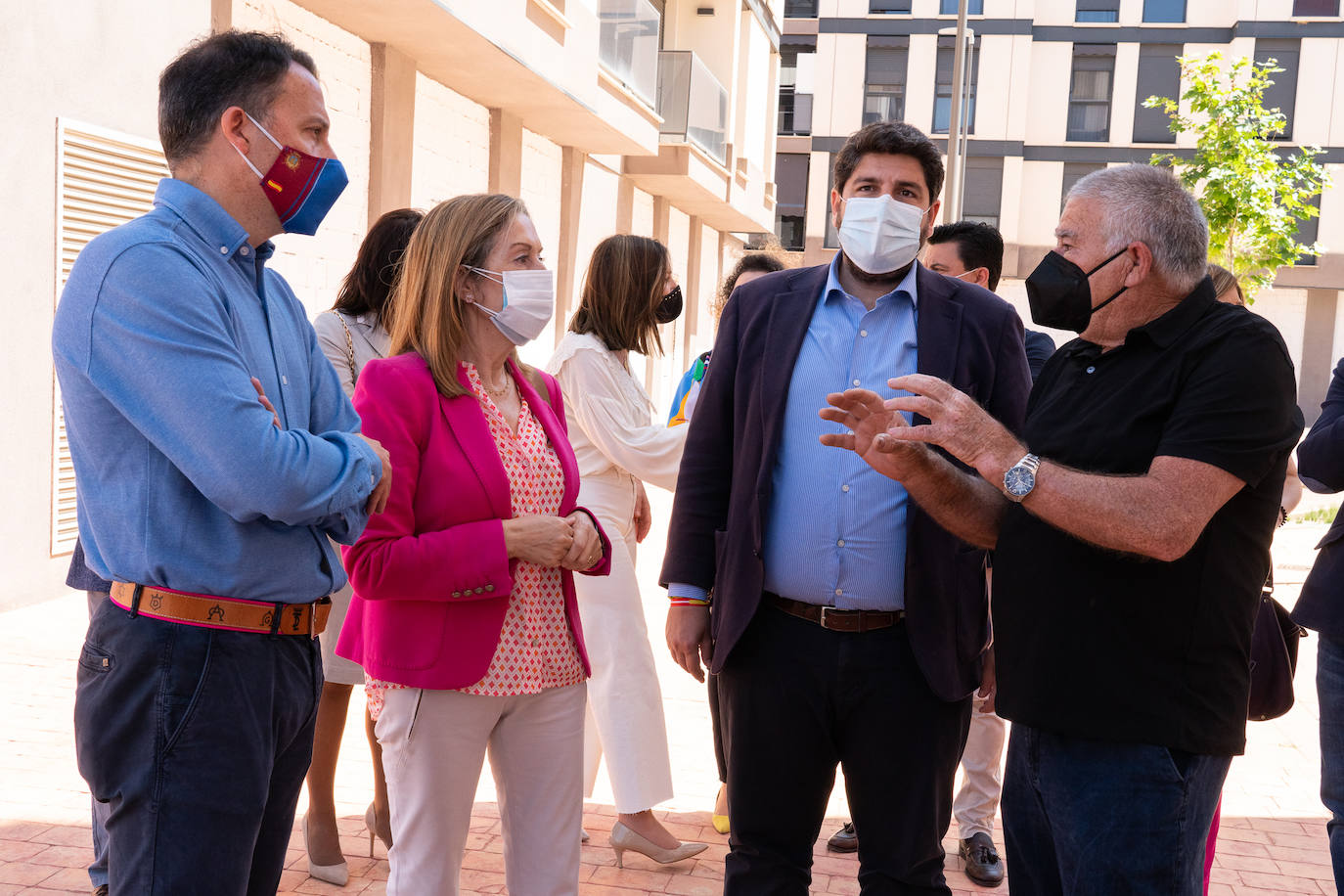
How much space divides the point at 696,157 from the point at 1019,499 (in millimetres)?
18037

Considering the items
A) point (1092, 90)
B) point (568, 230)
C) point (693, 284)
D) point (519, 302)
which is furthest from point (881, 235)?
point (1092, 90)

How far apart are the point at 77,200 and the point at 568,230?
923 centimetres

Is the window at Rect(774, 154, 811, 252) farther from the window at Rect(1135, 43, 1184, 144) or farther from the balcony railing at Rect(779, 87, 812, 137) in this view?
the window at Rect(1135, 43, 1184, 144)

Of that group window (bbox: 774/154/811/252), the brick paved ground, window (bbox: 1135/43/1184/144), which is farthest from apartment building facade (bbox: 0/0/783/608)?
window (bbox: 1135/43/1184/144)

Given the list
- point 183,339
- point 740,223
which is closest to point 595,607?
point 183,339

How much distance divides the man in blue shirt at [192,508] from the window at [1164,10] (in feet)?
135

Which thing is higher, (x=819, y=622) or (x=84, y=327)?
(x=84, y=327)

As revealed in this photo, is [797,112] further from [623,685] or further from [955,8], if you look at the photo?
[623,685]

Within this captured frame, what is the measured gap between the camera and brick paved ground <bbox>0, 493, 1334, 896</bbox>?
428 centimetres

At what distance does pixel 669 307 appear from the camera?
494cm

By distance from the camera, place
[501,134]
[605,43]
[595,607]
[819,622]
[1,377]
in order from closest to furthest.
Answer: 1. [819,622]
2. [595,607]
3. [1,377]
4. [501,134]
5. [605,43]

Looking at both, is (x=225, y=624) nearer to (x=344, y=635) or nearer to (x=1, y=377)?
(x=344, y=635)

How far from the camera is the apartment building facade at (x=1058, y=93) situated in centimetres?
3547

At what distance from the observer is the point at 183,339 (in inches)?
83.7
